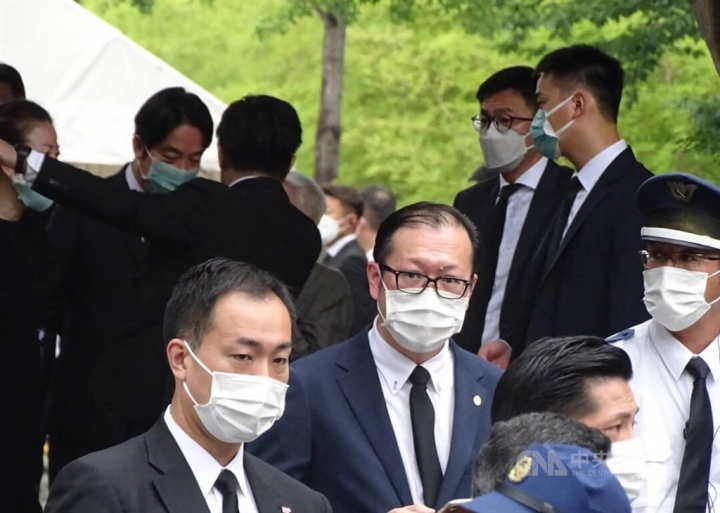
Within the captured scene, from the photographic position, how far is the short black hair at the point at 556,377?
13.4 feet

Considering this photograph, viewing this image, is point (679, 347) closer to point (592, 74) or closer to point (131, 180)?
point (592, 74)

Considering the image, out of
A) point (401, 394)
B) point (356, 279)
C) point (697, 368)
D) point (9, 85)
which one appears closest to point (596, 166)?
point (697, 368)

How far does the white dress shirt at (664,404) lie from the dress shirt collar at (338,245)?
602 centimetres

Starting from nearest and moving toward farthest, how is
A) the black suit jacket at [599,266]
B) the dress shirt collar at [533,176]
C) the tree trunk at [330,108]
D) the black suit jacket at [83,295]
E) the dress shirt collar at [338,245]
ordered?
1. the black suit jacket at [599,266]
2. the black suit jacket at [83,295]
3. the dress shirt collar at [533,176]
4. the dress shirt collar at [338,245]
5. the tree trunk at [330,108]

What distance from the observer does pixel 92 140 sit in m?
10.6

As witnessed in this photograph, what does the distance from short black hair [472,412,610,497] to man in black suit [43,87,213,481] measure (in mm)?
3785

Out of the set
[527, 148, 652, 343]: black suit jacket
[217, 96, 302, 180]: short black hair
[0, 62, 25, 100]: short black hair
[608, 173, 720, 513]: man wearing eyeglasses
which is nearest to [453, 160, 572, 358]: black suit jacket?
[527, 148, 652, 343]: black suit jacket

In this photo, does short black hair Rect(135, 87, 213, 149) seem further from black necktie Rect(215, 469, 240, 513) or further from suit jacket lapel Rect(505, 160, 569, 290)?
black necktie Rect(215, 469, 240, 513)

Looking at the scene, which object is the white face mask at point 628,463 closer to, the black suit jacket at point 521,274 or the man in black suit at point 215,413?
the man in black suit at point 215,413

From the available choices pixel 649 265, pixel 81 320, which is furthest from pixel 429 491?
pixel 81 320

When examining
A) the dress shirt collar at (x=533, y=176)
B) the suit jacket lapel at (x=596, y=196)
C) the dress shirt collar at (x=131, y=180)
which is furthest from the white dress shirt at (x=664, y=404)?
the dress shirt collar at (x=131, y=180)

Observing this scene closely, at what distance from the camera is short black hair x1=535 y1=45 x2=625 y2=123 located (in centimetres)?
658

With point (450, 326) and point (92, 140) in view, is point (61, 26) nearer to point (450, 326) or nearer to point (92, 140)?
point (92, 140)

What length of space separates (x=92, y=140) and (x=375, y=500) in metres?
6.46
